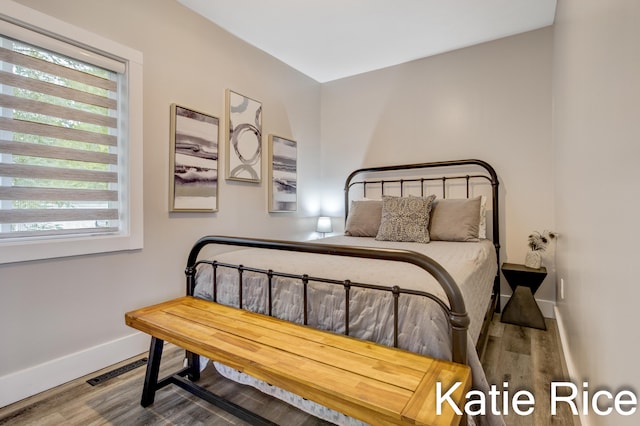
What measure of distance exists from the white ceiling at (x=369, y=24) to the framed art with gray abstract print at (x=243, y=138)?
627 mm

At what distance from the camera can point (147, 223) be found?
2.26 m

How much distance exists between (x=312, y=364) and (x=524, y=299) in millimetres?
2366

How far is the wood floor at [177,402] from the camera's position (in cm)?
151

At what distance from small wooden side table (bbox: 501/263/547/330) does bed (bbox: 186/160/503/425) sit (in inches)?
6.2

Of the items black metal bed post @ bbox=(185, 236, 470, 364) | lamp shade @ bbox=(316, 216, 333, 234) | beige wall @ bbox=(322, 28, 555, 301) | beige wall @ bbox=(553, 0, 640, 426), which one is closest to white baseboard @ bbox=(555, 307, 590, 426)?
beige wall @ bbox=(553, 0, 640, 426)

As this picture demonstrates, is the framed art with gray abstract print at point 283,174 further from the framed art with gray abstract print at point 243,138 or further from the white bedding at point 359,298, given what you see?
the white bedding at point 359,298

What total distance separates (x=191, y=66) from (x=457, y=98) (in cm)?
257

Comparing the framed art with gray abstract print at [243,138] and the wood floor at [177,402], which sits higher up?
the framed art with gray abstract print at [243,138]

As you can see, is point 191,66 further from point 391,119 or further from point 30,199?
point 391,119

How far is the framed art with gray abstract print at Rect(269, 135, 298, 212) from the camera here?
11.0 ft

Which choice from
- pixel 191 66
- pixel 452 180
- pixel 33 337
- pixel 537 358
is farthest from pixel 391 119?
pixel 33 337

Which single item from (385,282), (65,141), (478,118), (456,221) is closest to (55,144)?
(65,141)

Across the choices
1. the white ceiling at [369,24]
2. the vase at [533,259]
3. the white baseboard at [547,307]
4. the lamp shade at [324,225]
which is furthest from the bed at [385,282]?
the white ceiling at [369,24]

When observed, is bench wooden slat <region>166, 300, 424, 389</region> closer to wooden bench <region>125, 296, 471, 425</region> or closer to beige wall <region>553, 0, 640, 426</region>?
wooden bench <region>125, 296, 471, 425</region>
